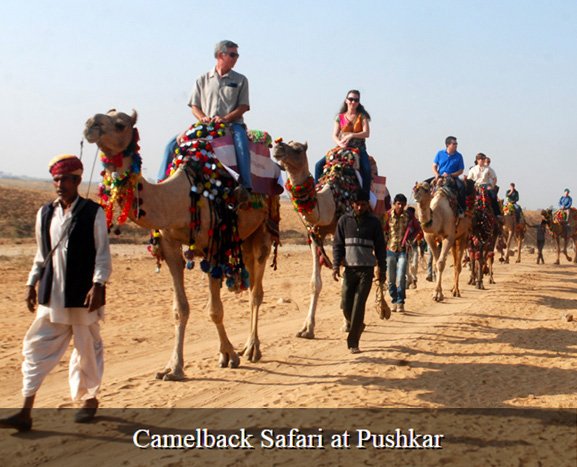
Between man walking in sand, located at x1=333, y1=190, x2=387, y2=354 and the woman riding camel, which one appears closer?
man walking in sand, located at x1=333, y1=190, x2=387, y2=354

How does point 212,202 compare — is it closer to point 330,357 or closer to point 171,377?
point 171,377

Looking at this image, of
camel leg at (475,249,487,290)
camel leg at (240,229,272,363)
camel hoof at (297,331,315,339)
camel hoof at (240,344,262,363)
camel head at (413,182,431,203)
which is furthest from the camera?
camel leg at (475,249,487,290)

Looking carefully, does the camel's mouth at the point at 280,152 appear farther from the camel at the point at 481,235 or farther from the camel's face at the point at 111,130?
the camel at the point at 481,235

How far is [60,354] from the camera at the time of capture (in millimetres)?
6004

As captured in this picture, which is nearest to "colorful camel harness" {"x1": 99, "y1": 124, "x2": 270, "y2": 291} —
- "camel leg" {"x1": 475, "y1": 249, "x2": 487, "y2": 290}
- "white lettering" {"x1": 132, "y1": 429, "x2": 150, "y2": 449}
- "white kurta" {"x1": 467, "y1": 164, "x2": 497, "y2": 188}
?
"white lettering" {"x1": 132, "y1": 429, "x2": 150, "y2": 449}

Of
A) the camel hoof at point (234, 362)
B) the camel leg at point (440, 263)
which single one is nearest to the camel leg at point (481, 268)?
the camel leg at point (440, 263)

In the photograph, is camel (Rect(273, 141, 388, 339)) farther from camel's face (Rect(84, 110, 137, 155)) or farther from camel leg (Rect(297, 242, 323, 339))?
camel's face (Rect(84, 110, 137, 155))

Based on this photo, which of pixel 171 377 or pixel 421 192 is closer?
pixel 171 377

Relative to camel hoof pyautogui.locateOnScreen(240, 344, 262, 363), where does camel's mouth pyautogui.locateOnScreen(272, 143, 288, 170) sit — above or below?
above

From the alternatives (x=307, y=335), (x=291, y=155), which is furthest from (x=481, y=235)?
(x=291, y=155)

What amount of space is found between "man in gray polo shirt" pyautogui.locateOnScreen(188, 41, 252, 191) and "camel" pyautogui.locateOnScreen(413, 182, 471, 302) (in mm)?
7211

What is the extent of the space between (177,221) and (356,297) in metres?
2.85

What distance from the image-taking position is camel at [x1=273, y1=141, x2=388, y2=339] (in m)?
9.70

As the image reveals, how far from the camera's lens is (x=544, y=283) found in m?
19.7
